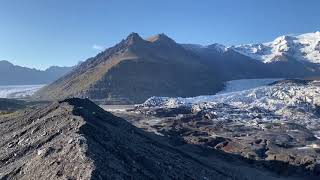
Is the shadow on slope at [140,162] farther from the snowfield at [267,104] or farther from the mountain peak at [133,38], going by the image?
the mountain peak at [133,38]

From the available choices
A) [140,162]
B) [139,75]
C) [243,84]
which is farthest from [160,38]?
[140,162]

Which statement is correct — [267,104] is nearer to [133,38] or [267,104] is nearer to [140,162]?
[133,38]

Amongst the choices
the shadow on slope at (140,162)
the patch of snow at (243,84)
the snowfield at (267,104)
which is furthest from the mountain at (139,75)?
the shadow on slope at (140,162)

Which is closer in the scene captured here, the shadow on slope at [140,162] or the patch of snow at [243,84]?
the shadow on slope at [140,162]

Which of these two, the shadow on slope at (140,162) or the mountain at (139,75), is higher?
the mountain at (139,75)

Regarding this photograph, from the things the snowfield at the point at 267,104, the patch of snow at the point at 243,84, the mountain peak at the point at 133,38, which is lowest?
the snowfield at the point at 267,104

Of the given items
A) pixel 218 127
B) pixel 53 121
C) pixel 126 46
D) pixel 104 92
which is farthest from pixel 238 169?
pixel 126 46
